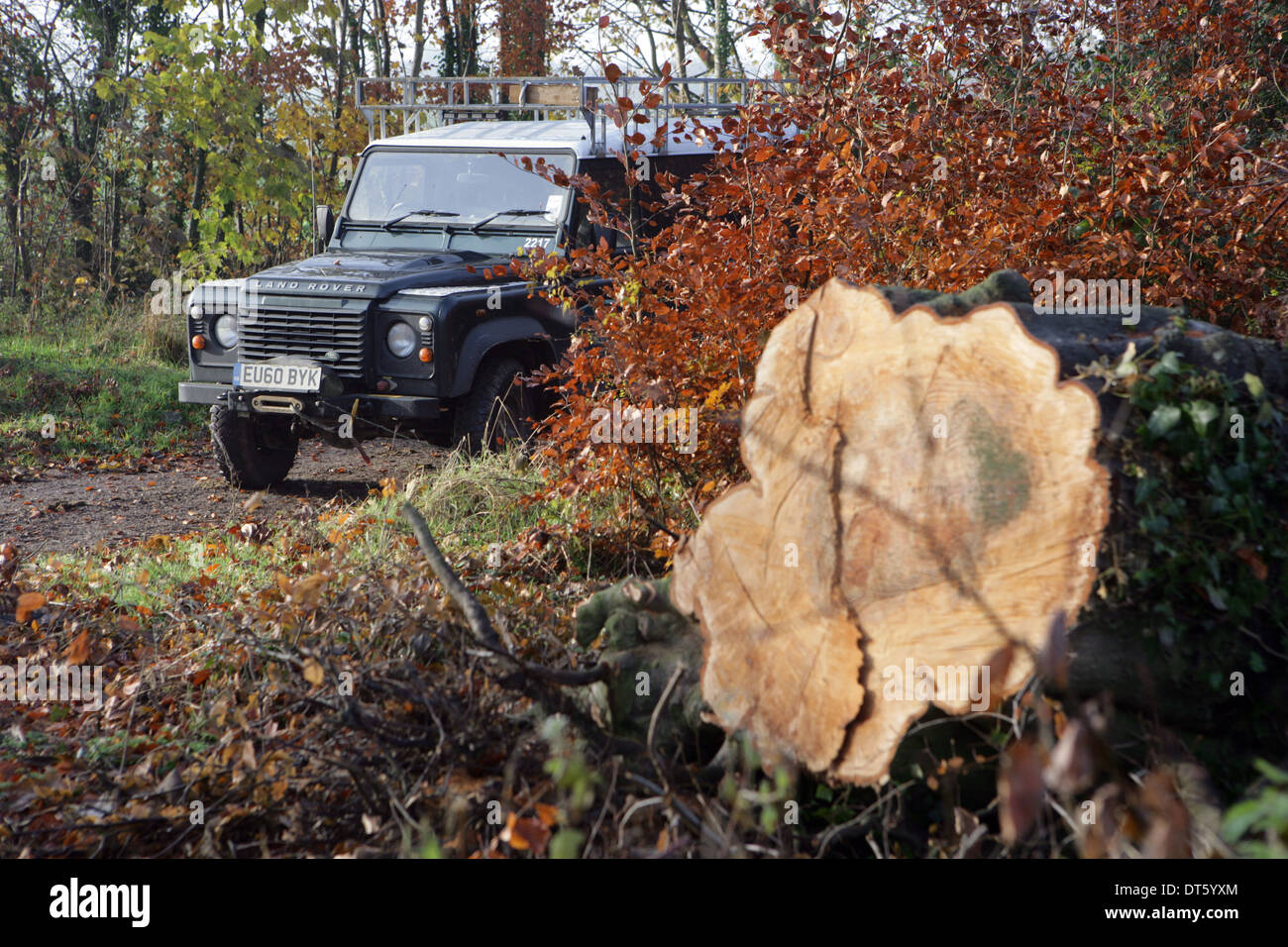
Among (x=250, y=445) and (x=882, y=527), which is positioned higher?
(x=882, y=527)

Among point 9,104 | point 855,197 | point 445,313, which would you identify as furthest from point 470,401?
point 9,104

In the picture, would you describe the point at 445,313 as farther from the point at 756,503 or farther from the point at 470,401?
the point at 756,503

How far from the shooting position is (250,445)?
21.3ft

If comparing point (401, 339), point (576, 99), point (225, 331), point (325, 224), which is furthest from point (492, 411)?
point (576, 99)

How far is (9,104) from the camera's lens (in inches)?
473

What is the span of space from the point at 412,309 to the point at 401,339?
0.18 m

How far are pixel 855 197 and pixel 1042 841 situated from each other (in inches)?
90.3

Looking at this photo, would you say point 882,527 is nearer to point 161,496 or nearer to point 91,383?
point 161,496

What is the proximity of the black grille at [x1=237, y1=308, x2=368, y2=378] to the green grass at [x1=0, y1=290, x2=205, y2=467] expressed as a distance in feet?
7.29

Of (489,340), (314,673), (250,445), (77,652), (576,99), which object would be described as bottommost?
(77,652)

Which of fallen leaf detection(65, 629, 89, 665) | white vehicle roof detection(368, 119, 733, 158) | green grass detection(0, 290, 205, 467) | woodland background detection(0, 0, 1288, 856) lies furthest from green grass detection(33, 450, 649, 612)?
green grass detection(0, 290, 205, 467)

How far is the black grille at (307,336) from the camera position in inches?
230

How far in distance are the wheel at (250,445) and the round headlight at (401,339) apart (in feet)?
3.26

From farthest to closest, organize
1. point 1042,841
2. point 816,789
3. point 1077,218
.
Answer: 1. point 1077,218
2. point 816,789
3. point 1042,841
